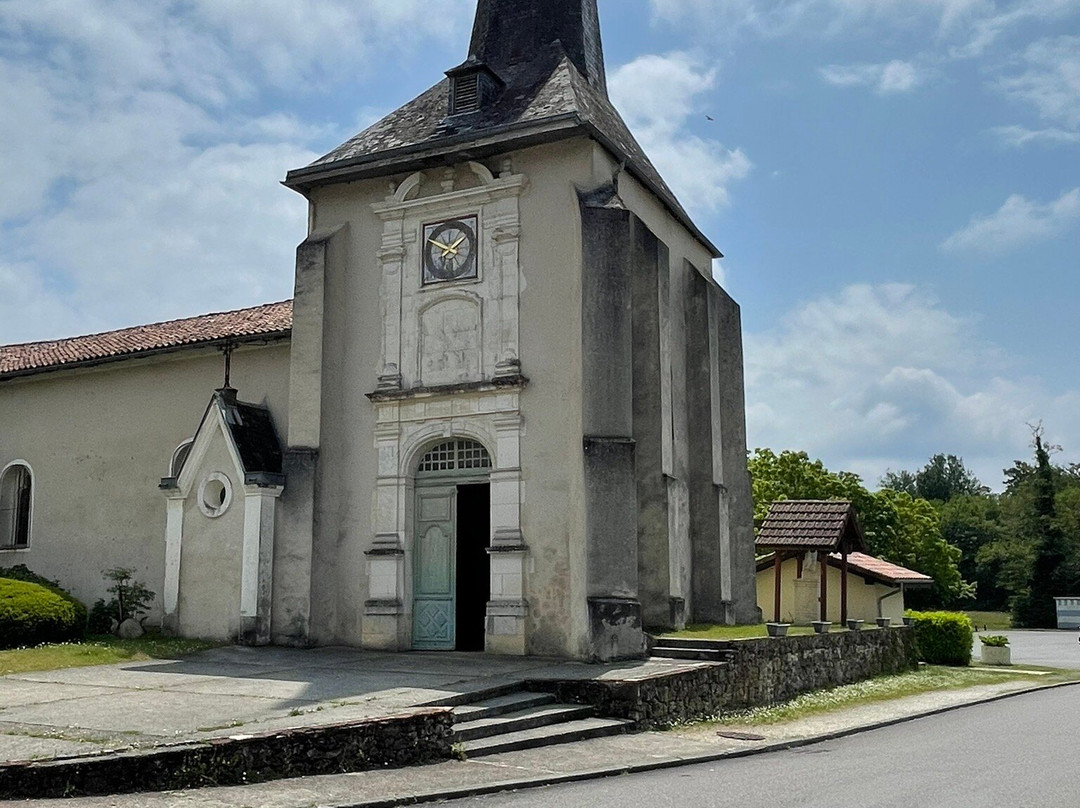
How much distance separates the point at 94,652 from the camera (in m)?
17.2

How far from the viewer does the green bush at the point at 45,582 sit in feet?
62.5

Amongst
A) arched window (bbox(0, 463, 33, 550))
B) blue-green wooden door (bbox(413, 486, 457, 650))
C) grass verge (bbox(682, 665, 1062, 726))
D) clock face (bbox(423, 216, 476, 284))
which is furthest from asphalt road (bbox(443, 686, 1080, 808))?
arched window (bbox(0, 463, 33, 550))

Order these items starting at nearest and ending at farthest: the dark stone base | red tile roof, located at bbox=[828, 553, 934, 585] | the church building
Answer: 1. the dark stone base
2. the church building
3. red tile roof, located at bbox=[828, 553, 934, 585]

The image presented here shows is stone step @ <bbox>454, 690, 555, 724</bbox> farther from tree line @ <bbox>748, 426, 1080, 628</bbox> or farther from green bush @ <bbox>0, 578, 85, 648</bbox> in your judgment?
tree line @ <bbox>748, 426, 1080, 628</bbox>

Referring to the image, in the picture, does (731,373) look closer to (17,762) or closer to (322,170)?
(322,170)

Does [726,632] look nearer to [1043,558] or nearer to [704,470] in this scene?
[704,470]

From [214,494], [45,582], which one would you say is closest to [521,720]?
[214,494]

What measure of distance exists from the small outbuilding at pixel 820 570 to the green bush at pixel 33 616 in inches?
577

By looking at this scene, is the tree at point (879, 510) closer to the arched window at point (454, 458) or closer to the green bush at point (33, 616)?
the arched window at point (454, 458)

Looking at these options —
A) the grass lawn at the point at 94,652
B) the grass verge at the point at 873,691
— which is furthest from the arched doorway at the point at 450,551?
the grass verge at the point at 873,691

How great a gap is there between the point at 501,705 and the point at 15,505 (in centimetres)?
1661

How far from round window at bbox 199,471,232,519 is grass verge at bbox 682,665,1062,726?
963 cm

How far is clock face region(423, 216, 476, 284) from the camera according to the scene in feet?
62.1

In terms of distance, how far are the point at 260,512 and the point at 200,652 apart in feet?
8.42
